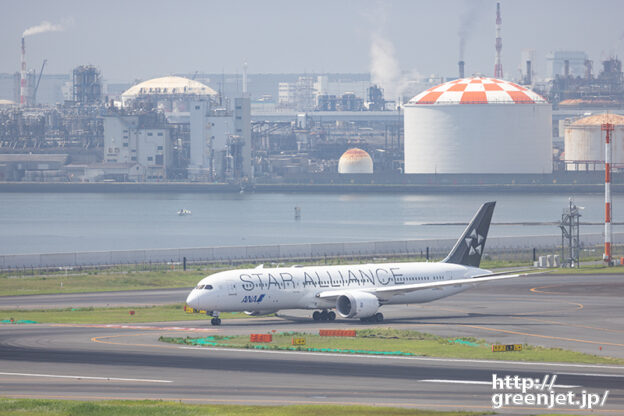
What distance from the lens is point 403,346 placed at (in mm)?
54562

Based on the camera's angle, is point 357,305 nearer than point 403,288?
Yes

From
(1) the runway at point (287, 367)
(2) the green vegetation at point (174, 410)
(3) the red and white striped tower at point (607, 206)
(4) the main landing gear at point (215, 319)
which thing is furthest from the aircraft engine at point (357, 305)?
(3) the red and white striped tower at point (607, 206)

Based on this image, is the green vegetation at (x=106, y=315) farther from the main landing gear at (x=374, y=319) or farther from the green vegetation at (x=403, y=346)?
the green vegetation at (x=403, y=346)

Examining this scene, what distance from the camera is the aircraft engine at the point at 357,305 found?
66688mm

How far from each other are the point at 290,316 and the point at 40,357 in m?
23.6

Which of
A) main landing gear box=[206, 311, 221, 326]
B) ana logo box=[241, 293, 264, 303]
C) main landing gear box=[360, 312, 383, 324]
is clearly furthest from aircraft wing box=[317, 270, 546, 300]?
main landing gear box=[206, 311, 221, 326]

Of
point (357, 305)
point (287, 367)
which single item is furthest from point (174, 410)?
point (357, 305)

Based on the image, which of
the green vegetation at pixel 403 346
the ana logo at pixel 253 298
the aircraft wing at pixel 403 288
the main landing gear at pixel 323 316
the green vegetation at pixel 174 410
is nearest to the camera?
the green vegetation at pixel 174 410

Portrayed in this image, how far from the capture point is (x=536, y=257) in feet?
387

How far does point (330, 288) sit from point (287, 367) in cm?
2196

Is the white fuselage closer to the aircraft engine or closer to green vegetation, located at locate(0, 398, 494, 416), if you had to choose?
the aircraft engine

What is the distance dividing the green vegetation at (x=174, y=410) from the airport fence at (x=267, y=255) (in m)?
70.9

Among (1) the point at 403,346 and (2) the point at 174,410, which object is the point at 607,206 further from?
(2) the point at 174,410

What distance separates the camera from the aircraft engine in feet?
219
